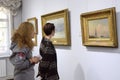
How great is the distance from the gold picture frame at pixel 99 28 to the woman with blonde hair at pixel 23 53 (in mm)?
858

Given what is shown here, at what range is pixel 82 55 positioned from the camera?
2.96 m

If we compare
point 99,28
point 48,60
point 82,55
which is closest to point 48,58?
point 48,60

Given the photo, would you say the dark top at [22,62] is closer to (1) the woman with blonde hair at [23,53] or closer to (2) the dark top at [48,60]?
(1) the woman with blonde hair at [23,53]

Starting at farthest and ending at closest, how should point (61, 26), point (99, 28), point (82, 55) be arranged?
point (61, 26) < point (82, 55) < point (99, 28)

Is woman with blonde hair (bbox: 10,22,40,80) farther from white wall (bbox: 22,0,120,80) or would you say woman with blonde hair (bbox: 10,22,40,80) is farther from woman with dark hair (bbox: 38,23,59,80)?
white wall (bbox: 22,0,120,80)

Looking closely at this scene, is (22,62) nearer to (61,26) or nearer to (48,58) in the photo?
(48,58)

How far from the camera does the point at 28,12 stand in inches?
194

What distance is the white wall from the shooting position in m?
2.44

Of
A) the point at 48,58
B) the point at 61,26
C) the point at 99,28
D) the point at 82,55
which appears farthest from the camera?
the point at 61,26

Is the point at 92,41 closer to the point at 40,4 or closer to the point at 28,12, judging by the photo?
the point at 40,4

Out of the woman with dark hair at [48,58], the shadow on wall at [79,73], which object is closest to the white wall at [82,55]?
the shadow on wall at [79,73]

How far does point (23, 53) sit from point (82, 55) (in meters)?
1.03

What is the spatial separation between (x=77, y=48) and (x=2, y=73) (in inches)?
108

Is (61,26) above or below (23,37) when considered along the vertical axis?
above
